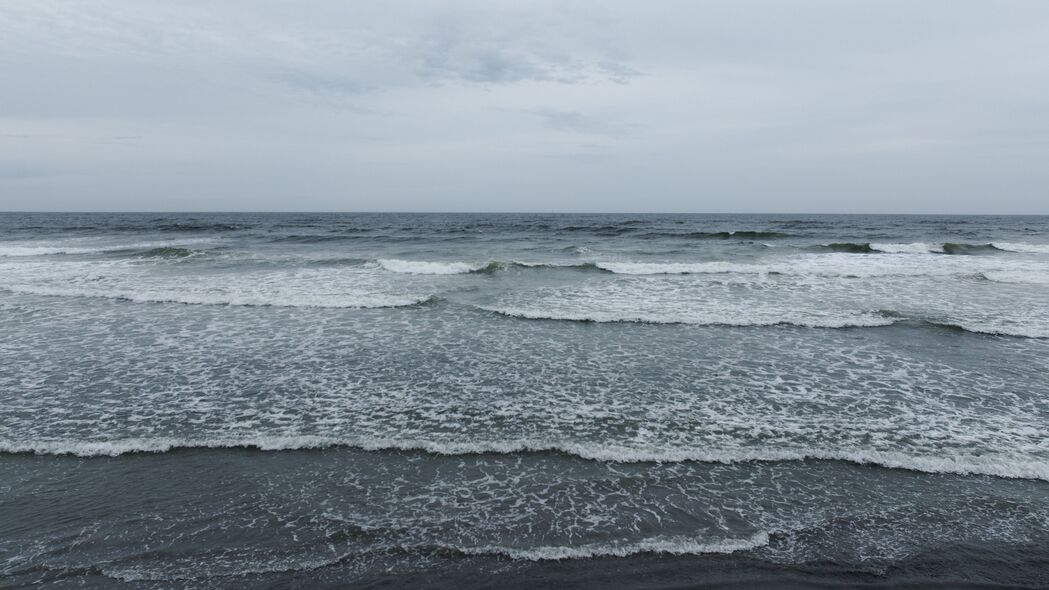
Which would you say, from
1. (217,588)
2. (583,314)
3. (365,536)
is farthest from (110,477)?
(583,314)

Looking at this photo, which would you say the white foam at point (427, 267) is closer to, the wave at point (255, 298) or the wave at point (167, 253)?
the wave at point (255, 298)

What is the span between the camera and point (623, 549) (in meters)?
4.80

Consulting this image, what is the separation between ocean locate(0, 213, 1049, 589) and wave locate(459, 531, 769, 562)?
0.07ft

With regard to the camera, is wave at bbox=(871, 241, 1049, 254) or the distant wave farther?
wave at bbox=(871, 241, 1049, 254)

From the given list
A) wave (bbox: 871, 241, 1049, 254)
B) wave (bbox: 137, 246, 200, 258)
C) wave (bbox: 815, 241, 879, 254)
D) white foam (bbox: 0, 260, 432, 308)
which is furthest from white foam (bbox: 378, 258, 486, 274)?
wave (bbox: 871, 241, 1049, 254)

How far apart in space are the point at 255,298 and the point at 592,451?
1325 cm

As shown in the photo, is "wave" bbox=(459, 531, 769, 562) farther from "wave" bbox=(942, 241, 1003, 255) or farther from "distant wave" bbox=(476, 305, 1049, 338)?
"wave" bbox=(942, 241, 1003, 255)

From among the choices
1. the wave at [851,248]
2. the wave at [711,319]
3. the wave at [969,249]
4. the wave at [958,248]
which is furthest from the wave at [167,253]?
the wave at [969,249]

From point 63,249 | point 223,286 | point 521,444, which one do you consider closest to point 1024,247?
point 521,444

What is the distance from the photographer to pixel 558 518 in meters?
5.25

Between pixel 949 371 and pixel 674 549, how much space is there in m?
8.14

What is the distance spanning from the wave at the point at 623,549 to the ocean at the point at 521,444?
2 centimetres

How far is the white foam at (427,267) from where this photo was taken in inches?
912

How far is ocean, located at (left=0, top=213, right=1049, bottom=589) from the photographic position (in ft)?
15.4
